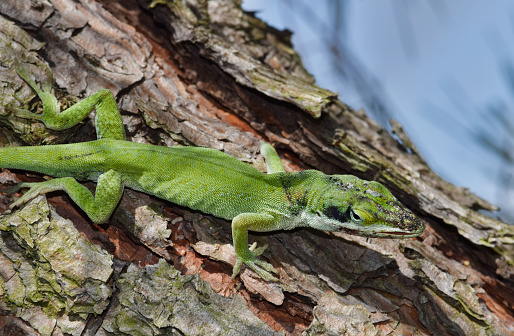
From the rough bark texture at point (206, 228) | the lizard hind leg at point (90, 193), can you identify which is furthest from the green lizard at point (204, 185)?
the rough bark texture at point (206, 228)

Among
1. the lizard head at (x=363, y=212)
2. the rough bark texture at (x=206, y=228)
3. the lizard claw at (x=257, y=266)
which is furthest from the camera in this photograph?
the lizard head at (x=363, y=212)

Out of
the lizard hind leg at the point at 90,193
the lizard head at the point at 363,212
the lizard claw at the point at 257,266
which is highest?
the lizard head at the point at 363,212

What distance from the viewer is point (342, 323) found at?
3.55m

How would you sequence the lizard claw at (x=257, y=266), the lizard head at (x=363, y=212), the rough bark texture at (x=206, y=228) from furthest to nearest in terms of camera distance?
the lizard head at (x=363, y=212) < the lizard claw at (x=257, y=266) < the rough bark texture at (x=206, y=228)

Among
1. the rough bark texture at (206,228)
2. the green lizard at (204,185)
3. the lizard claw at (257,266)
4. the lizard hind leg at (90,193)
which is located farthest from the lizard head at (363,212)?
the lizard hind leg at (90,193)

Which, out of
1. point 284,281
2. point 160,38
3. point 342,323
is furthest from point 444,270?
point 160,38

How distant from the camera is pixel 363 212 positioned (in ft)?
13.0

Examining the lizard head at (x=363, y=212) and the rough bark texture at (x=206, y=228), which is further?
the lizard head at (x=363, y=212)

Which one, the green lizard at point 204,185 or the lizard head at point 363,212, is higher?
the lizard head at point 363,212

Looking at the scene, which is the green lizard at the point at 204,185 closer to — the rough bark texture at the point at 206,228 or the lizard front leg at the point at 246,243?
the lizard front leg at the point at 246,243

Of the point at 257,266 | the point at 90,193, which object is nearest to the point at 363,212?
the point at 257,266

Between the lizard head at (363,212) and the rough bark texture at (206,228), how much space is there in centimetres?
33

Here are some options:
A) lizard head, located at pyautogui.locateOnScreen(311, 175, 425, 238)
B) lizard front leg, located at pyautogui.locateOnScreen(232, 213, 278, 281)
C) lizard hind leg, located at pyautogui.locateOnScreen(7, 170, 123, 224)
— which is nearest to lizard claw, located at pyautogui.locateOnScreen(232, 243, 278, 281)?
lizard front leg, located at pyautogui.locateOnScreen(232, 213, 278, 281)

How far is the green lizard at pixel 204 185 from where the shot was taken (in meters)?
3.96
